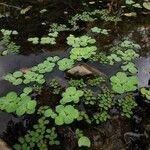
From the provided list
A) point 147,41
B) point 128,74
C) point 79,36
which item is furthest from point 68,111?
point 147,41

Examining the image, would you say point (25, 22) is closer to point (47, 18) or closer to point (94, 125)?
point (47, 18)

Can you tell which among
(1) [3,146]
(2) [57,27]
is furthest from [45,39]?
(1) [3,146]

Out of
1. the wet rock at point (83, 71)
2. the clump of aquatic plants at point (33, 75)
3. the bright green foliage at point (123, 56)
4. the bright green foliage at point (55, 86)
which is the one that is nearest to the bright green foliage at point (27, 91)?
the clump of aquatic plants at point (33, 75)

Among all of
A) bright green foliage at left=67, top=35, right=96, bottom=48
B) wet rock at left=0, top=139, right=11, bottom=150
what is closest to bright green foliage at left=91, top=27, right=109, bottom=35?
bright green foliage at left=67, top=35, right=96, bottom=48

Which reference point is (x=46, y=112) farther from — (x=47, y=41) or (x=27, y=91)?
(x=47, y=41)

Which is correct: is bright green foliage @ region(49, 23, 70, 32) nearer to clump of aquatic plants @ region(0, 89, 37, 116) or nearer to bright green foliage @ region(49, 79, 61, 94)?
bright green foliage @ region(49, 79, 61, 94)

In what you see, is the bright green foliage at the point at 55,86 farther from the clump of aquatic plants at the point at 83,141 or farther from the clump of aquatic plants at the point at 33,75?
the clump of aquatic plants at the point at 83,141

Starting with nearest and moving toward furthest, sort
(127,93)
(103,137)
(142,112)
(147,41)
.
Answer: (103,137), (142,112), (127,93), (147,41)
